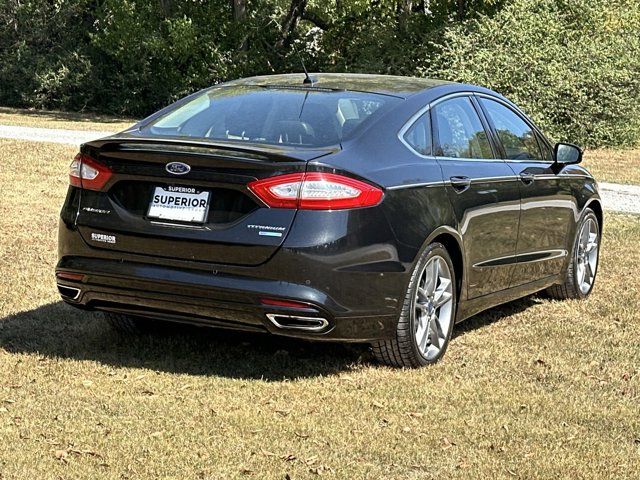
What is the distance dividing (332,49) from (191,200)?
26523 mm

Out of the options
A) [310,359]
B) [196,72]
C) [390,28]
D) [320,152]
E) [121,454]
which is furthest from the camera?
[196,72]

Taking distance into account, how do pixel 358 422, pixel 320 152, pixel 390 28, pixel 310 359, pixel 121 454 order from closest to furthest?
1. pixel 121 454
2. pixel 358 422
3. pixel 320 152
4. pixel 310 359
5. pixel 390 28

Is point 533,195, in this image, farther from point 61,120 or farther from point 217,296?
point 61,120

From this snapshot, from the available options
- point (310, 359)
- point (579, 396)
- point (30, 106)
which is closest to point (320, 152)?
point (310, 359)

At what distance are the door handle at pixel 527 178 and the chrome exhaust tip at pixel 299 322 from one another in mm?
2275

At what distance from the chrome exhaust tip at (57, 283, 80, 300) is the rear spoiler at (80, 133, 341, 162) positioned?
0.73 meters

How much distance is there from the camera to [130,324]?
23.0 feet

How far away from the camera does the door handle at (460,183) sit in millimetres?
6699

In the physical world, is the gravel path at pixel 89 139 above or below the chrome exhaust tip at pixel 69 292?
below

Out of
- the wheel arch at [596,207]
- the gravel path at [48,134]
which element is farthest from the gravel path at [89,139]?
the wheel arch at [596,207]

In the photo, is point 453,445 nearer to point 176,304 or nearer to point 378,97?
point 176,304

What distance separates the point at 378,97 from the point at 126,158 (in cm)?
150

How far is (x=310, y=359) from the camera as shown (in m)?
6.69

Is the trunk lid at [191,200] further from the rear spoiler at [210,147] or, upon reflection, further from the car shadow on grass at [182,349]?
the car shadow on grass at [182,349]
